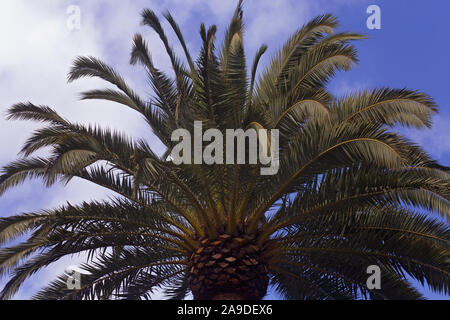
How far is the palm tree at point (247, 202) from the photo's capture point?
10.1 meters

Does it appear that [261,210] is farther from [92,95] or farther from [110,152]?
[92,95]

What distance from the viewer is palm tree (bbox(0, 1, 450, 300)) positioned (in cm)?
1012

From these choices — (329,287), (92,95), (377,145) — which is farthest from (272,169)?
(92,95)

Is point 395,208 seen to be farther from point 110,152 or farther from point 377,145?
point 110,152

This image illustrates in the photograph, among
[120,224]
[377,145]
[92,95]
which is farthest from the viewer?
[92,95]

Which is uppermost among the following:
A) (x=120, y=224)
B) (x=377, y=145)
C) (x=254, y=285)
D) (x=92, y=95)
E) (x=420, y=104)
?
(x=92, y=95)

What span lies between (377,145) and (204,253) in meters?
3.31

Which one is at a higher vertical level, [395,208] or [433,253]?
[395,208]

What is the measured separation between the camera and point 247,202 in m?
10.8

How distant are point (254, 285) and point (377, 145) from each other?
2998mm

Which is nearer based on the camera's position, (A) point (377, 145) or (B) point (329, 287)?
(A) point (377, 145)

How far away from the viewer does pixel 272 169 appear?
405 inches

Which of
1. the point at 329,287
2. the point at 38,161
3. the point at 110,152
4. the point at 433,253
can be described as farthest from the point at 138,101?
the point at 433,253

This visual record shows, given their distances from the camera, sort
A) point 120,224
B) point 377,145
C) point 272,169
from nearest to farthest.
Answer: point 377,145
point 272,169
point 120,224
